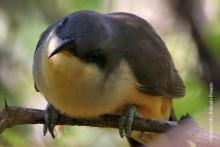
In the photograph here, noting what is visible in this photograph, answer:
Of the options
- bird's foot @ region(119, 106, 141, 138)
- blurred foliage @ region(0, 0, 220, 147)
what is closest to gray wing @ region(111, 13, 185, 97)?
blurred foliage @ region(0, 0, 220, 147)

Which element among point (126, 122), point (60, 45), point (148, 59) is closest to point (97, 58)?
point (60, 45)

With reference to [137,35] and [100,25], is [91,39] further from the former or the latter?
[137,35]

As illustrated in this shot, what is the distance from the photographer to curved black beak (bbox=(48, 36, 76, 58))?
295cm

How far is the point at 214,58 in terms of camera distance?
3.66 meters

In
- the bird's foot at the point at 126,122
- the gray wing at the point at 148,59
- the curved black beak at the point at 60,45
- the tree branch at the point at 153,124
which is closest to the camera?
the tree branch at the point at 153,124

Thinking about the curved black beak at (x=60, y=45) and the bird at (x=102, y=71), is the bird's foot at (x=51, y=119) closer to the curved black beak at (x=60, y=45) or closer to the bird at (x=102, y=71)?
the bird at (x=102, y=71)

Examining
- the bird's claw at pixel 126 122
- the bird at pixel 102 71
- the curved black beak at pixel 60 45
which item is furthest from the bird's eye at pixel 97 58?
the bird's claw at pixel 126 122

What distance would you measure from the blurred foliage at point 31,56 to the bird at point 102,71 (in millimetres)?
164

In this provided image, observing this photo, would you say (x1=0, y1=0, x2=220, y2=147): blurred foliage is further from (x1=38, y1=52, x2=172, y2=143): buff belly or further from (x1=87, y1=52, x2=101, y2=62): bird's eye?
(x1=87, y1=52, x2=101, y2=62): bird's eye

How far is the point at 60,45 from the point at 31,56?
181 centimetres

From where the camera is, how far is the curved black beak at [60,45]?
2.95 meters

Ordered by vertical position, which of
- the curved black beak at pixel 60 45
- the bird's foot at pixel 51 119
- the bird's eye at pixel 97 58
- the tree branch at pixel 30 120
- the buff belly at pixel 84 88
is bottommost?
the bird's foot at pixel 51 119

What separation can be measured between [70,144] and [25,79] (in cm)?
113

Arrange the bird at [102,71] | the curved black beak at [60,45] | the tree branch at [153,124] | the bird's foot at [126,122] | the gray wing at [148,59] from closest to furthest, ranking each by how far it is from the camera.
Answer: the tree branch at [153,124] < the curved black beak at [60,45] < the bird at [102,71] < the bird's foot at [126,122] < the gray wing at [148,59]
